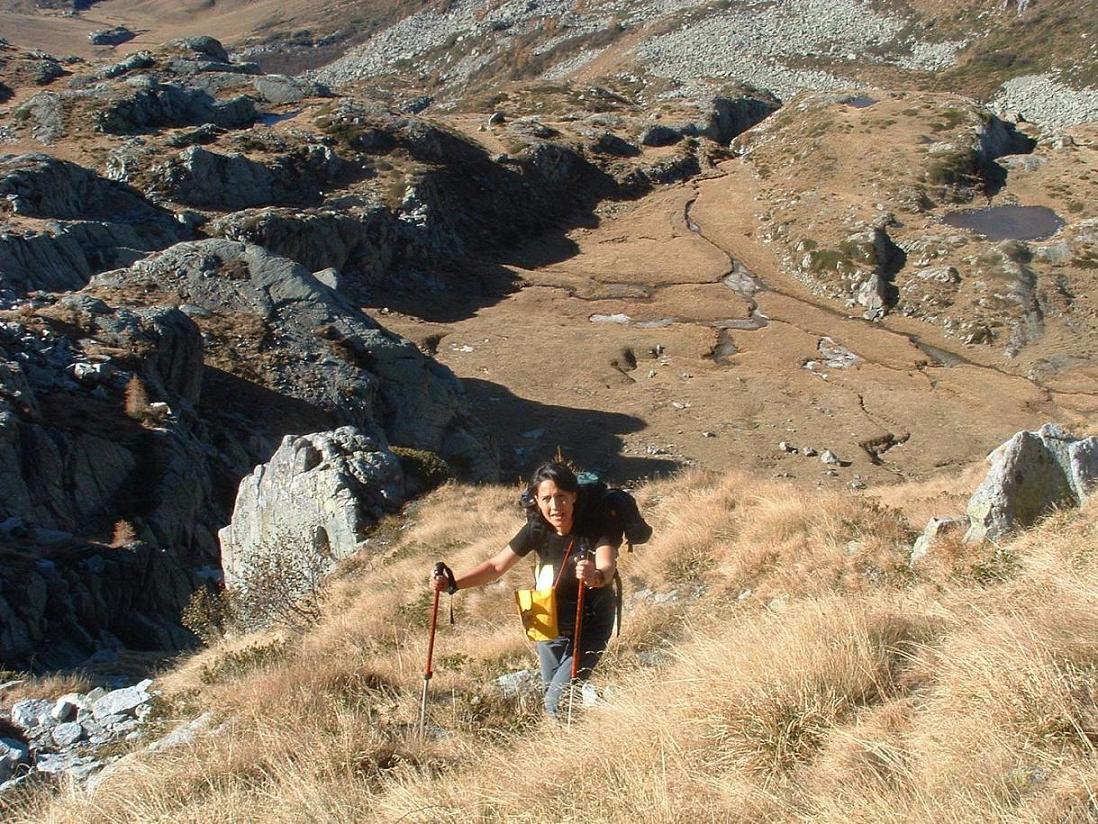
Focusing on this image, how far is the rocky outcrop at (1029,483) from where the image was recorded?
860 cm

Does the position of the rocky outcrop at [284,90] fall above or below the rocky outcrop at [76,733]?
above

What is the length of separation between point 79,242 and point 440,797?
34.8 meters

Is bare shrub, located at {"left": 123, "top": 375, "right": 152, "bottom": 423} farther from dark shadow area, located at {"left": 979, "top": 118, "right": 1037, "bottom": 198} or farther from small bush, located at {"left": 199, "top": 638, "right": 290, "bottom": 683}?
dark shadow area, located at {"left": 979, "top": 118, "right": 1037, "bottom": 198}

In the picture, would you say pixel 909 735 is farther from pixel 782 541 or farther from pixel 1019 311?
pixel 1019 311

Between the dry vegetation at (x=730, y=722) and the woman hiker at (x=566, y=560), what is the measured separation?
0.35m

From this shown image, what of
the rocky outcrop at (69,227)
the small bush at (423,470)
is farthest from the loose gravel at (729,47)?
the small bush at (423,470)

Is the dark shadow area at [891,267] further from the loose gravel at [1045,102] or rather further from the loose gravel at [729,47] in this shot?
the loose gravel at [729,47]

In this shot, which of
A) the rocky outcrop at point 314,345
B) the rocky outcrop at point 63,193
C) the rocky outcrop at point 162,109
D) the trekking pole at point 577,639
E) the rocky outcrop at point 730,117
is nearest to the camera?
the trekking pole at point 577,639

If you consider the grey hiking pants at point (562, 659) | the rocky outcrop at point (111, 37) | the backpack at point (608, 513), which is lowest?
the grey hiking pants at point (562, 659)

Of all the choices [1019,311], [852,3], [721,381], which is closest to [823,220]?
[1019,311]

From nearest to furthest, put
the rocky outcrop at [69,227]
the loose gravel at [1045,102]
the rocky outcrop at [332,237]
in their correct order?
the rocky outcrop at [69,227] < the rocky outcrop at [332,237] < the loose gravel at [1045,102]

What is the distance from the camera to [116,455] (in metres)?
17.1

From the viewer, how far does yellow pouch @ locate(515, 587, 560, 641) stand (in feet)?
17.7

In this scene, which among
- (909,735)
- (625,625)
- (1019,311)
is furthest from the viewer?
(1019,311)
